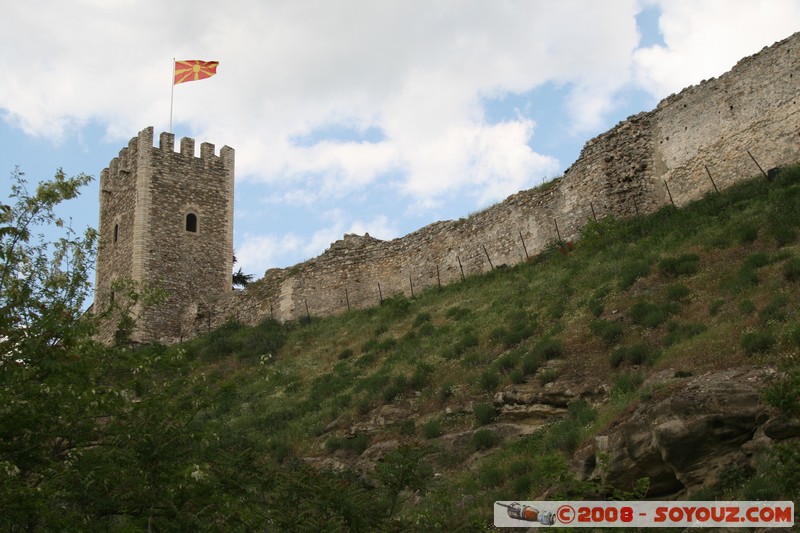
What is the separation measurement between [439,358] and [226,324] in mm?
13441

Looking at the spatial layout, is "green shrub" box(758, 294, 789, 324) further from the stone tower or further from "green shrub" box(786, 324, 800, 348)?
the stone tower

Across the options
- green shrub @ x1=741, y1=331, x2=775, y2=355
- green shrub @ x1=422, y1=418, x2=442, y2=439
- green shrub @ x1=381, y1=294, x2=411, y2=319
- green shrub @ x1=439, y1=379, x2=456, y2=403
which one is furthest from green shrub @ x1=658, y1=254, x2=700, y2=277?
green shrub @ x1=381, y1=294, x2=411, y2=319

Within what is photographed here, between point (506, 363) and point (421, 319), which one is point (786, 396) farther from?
point (421, 319)

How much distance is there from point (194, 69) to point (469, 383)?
22.7 meters

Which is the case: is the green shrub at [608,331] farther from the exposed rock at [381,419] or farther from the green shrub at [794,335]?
the green shrub at [794,335]

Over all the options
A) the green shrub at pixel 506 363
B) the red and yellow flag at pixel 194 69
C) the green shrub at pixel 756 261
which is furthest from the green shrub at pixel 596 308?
the red and yellow flag at pixel 194 69

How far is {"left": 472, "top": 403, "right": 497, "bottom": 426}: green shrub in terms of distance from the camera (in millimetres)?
18297

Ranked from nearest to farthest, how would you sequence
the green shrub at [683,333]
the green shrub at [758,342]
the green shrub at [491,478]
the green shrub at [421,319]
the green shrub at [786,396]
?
the green shrub at [786,396], the green shrub at [758,342], the green shrub at [491,478], the green shrub at [683,333], the green shrub at [421,319]

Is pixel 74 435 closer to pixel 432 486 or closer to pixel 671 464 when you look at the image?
A: pixel 432 486

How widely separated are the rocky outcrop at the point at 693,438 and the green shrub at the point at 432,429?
5191 millimetres

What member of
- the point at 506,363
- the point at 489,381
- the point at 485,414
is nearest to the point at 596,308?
the point at 506,363

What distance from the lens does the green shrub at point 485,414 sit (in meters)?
18.3

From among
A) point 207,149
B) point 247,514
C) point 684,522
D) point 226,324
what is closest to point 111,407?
point 247,514

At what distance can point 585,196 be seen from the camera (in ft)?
90.7
